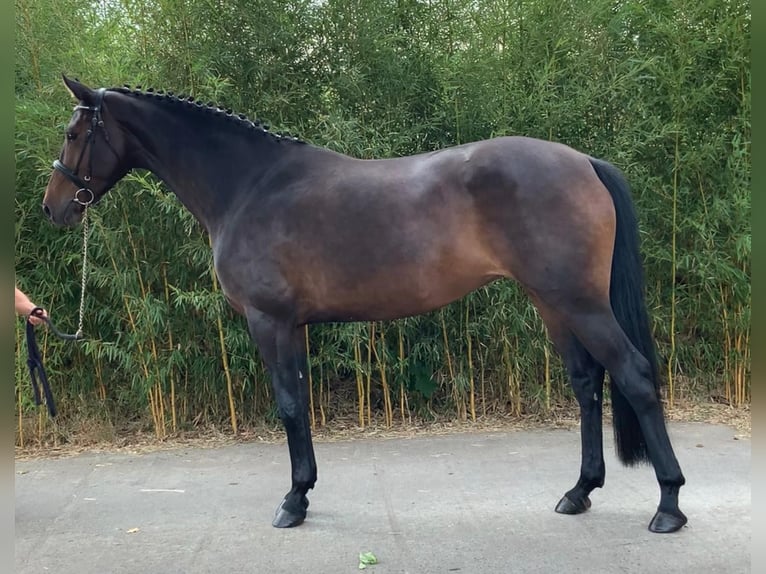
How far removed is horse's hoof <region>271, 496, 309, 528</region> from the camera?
2715 millimetres

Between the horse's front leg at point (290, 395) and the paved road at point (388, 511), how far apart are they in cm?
10

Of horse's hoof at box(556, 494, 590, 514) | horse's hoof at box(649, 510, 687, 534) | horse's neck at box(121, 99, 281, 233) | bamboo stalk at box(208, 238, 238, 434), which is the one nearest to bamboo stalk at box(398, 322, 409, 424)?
bamboo stalk at box(208, 238, 238, 434)

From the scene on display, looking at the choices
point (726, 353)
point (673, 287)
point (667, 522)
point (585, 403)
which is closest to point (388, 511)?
point (585, 403)

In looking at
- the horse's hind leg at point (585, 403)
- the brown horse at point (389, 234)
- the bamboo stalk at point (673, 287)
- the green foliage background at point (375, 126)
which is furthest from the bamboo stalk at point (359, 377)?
the bamboo stalk at point (673, 287)

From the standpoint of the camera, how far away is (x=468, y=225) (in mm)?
2562

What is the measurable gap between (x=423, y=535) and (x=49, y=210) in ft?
7.30

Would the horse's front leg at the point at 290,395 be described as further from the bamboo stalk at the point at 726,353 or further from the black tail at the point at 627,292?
the bamboo stalk at the point at 726,353

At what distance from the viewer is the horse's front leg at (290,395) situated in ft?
8.83

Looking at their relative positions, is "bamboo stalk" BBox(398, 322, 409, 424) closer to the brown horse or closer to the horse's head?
the brown horse

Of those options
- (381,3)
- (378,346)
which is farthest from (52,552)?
(381,3)

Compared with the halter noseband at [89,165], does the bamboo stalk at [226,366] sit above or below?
below

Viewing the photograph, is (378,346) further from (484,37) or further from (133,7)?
(133,7)

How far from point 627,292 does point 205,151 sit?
2014 mm

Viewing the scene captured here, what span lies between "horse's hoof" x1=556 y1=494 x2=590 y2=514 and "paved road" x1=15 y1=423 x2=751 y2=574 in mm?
32
